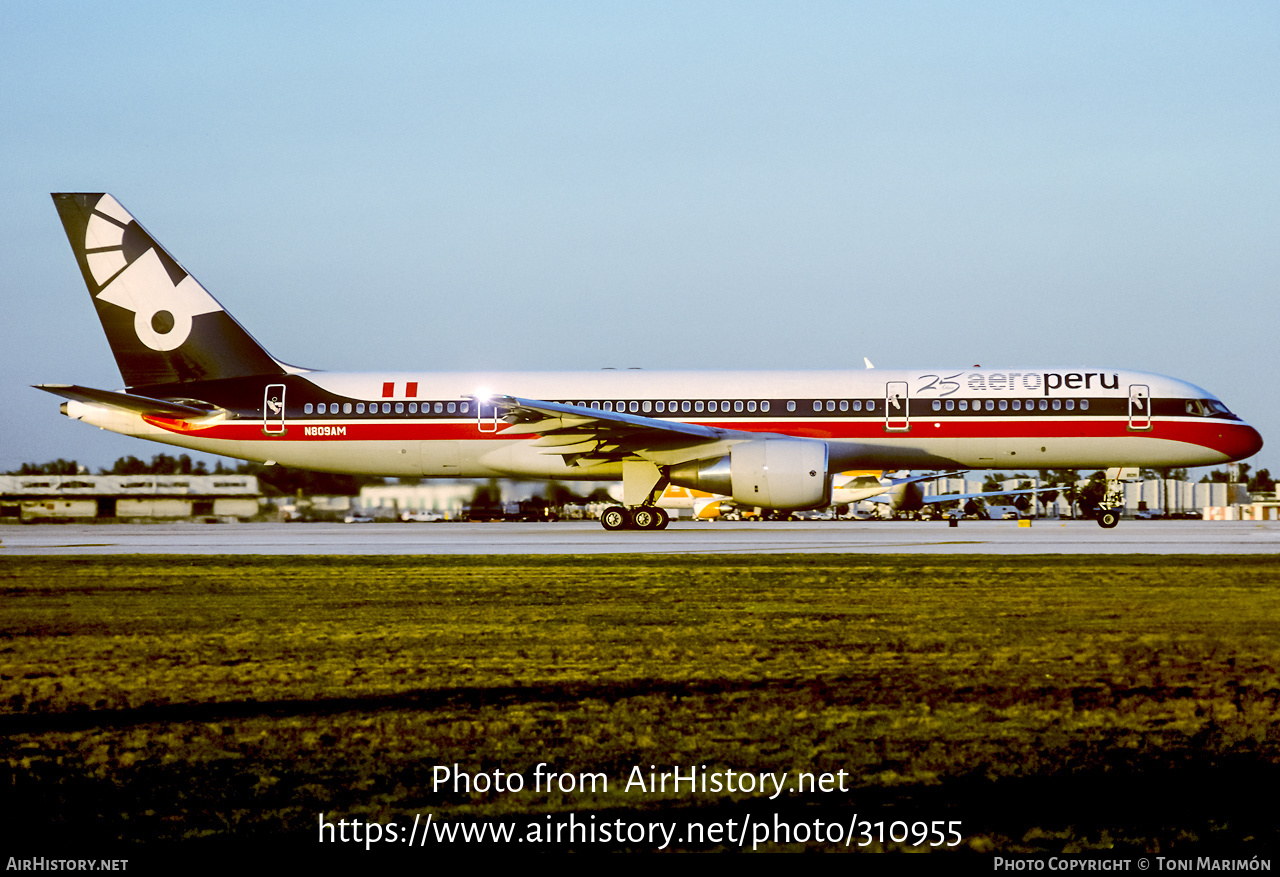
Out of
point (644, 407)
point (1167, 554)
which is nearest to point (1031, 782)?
point (1167, 554)

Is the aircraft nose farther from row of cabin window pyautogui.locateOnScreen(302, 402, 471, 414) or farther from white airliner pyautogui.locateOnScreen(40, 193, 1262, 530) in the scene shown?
row of cabin window pyautogui.locateOnScreen(302, 402, 471, 414)

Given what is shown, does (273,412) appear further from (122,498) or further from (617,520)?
(122,498)

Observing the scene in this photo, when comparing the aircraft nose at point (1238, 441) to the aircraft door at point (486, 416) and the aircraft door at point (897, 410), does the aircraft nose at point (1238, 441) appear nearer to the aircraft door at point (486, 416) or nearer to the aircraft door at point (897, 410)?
the aircraft door at point (897, 410)

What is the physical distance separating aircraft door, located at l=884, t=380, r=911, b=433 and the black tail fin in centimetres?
1500

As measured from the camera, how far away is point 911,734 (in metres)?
6.15

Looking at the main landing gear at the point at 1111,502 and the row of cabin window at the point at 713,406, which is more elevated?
the row of cabin window at the point at 713,406

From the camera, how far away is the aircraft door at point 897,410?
28969 millimetres

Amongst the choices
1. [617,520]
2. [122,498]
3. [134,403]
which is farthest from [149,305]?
[122,498]

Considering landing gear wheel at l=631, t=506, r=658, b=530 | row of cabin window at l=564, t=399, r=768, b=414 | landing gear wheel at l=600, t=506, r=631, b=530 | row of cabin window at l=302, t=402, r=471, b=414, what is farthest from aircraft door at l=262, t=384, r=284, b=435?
landing gear wheel at l=631, t=506, r=658, b=530

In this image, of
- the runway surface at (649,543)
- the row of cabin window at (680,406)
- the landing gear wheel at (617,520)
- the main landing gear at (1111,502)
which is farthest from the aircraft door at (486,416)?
the main landing gear at (1111,502)

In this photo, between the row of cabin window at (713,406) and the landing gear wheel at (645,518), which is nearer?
the row of cabin window at (713,406)

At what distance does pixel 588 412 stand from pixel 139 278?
12496 mm

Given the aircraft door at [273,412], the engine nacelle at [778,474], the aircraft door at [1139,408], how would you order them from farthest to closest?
the aircraft door at [273,412], the aircraft door at [1139,408], the engine nacelle at [778,474]

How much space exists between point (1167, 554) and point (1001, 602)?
367 inches
